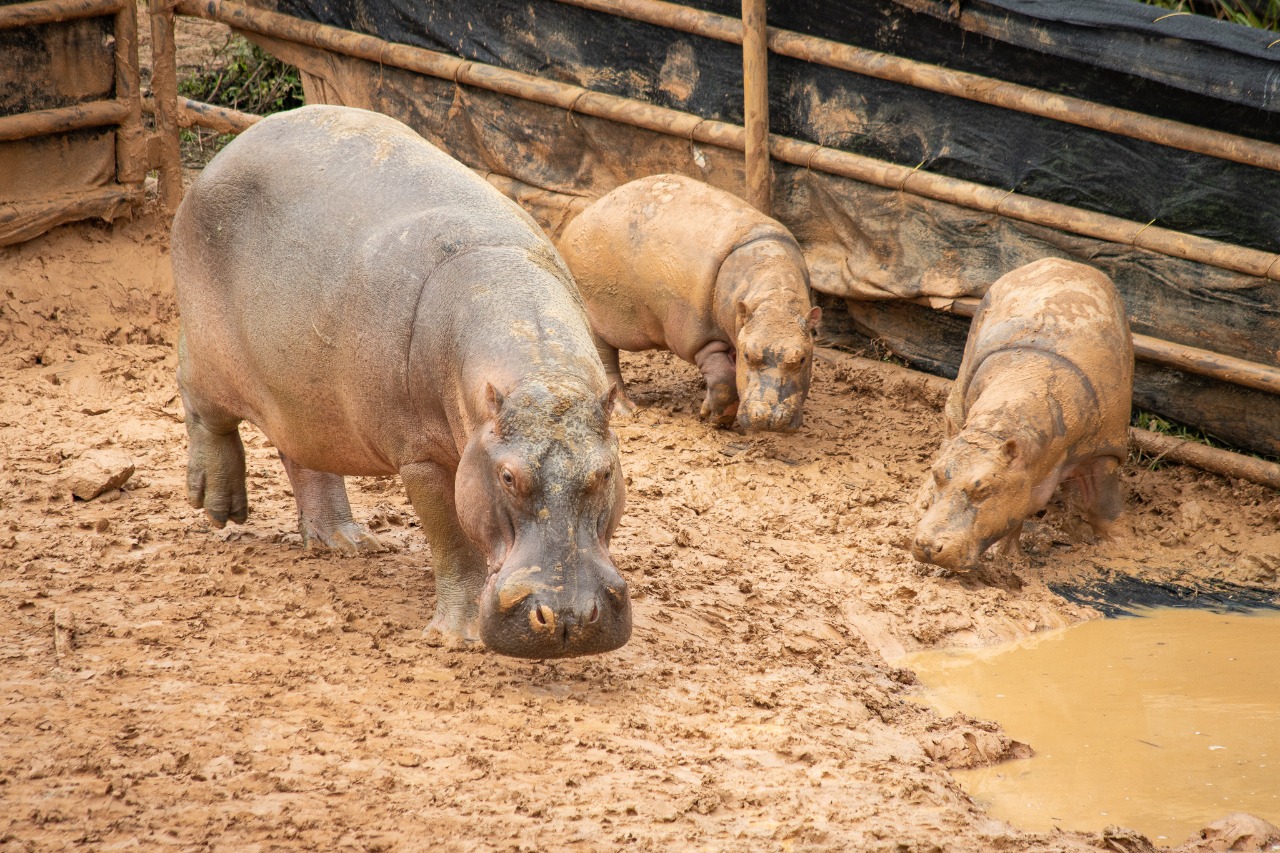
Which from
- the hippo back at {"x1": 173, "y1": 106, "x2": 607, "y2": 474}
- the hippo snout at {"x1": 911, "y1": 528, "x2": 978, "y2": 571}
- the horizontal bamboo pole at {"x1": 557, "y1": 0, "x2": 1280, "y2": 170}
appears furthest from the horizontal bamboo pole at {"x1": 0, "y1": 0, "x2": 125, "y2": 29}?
the hippo snout at {"x1": 911, "y1": 528, "x2": 978, "y2": 571}

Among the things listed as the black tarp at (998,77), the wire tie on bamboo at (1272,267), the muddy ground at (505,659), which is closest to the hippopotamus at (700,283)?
the muddy ground at (505,659)

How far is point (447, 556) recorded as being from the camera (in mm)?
4609

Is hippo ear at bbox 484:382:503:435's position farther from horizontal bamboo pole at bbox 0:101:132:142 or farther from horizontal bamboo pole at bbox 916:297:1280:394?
horizontal bamboo pole at bbox 0:101:132:142

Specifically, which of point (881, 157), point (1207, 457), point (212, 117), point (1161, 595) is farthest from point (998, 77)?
point (212, 117)

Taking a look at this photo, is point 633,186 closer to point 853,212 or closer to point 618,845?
point 853,212

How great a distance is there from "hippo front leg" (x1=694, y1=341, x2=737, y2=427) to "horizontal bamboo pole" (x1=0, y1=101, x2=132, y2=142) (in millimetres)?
3767

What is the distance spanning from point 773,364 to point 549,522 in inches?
136

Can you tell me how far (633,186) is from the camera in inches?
309

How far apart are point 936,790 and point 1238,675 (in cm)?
178

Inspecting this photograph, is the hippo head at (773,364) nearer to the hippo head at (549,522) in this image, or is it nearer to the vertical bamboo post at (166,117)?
the hippo head at (549,522)

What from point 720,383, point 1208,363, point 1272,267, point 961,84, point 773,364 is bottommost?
point 720,383

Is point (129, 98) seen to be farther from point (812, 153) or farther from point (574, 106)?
point (812, 153)

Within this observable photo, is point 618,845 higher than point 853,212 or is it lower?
lower

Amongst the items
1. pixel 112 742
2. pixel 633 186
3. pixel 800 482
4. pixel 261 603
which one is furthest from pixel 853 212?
pixel 112 742
